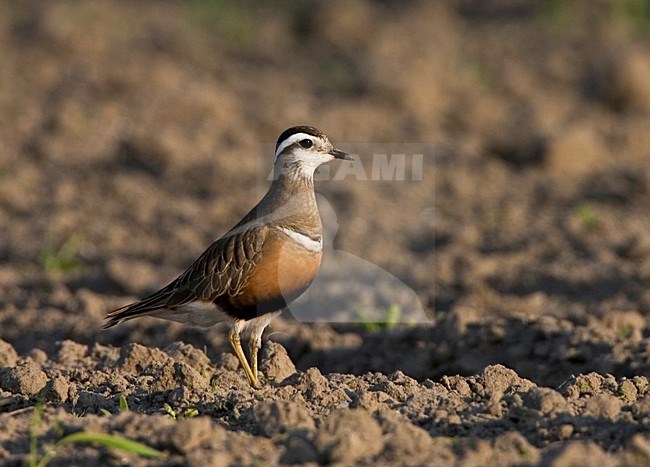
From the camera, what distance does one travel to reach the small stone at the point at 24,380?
5805 mm

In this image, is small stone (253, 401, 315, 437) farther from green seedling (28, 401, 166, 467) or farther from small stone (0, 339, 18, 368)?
small stone (0, 339, 18, 368)

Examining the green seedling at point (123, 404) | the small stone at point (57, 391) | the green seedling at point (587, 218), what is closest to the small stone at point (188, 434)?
the green seedling at point (123, 404)

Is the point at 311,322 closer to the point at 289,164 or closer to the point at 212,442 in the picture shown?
the point at 289,164

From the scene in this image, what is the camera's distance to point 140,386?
6.02 m

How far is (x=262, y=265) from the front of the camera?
653cm

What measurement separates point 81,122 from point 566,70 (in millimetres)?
7041

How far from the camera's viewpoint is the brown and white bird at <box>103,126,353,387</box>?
6.52 metres

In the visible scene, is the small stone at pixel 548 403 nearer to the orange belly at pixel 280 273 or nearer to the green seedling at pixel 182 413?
the green seedling at pixel 182 413

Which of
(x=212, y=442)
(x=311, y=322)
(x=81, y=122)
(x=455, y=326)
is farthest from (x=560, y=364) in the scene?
(x=81, y=122)

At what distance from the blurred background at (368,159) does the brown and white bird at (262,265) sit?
1.18 metres

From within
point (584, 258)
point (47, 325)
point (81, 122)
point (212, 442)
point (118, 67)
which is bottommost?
point (212, 442)

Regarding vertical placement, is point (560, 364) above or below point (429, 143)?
below

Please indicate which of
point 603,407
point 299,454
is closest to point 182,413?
point 299,454

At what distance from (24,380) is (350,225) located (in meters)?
5.65
